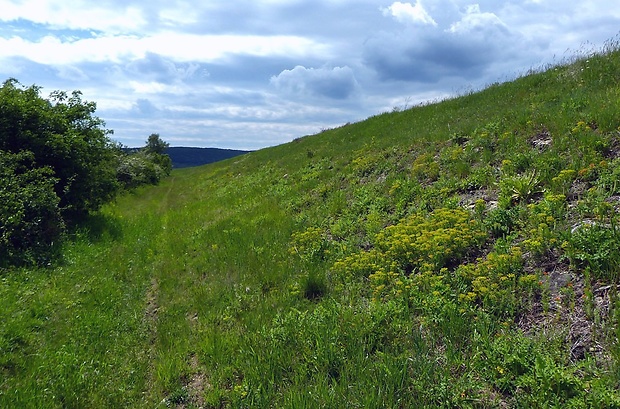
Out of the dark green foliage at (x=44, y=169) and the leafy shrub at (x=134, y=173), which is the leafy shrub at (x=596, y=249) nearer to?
the dark green foliage at (x=44, y=169)

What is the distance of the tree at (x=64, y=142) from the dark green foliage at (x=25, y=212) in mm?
588

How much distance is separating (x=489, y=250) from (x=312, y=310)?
2849 mm

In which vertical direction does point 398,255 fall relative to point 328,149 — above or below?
below

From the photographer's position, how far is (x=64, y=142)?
13.9m

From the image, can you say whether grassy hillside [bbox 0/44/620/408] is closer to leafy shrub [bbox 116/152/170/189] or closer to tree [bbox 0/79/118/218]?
tree [bbox 0/79/118/218]

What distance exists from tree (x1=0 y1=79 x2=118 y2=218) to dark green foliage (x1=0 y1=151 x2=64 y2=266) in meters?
0.59

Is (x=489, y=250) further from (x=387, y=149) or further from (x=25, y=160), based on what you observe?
(x=25, y=160)

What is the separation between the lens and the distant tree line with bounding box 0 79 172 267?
10609 mm

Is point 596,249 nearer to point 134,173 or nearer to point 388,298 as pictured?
point 388,298

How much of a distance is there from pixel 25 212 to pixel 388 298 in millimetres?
10134

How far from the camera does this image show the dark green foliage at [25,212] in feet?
33.2

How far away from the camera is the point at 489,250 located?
6301 mm

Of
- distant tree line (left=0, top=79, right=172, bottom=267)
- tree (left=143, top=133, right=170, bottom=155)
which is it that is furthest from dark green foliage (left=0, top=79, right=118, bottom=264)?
tree (left=143, top=133, right=170, bottom=155)

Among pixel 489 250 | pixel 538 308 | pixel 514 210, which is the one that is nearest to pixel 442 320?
pixel 538 308
